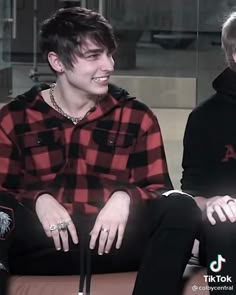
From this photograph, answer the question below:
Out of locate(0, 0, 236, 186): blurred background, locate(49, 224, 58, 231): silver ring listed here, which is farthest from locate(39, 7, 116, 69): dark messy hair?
locate(0, 0, 236, 186): blurred background

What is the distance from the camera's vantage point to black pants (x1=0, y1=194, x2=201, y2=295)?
2.28 m

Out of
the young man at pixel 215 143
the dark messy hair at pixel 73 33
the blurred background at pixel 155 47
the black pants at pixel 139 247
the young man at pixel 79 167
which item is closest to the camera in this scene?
the black pants at pixel 139 247

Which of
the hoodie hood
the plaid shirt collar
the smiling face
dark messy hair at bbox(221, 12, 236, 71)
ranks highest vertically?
dark messy hair at bbox(221, 12, 236, 71)

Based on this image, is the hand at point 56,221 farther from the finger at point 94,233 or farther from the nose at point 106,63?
the nose at point 106,63

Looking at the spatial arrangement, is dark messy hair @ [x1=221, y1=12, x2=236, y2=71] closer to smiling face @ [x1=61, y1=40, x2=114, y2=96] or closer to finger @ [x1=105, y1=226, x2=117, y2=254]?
smiling face @ [x1=61, y1=40, x2=114, y2=96]

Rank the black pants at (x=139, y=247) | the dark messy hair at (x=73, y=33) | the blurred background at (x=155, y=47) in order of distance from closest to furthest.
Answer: the black pants at (x=139, y=247)
the dark messy hair at (x=73, y=33)
the blurred background at (x=155, y=47)

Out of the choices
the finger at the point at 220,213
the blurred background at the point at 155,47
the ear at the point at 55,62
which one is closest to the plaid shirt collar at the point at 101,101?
the ear at the point at 55,62

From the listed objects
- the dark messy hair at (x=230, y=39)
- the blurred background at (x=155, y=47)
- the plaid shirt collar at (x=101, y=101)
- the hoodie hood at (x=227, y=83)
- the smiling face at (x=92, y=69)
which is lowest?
the blurred background at (x=155, y=47)

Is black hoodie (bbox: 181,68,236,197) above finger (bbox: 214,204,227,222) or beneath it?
above

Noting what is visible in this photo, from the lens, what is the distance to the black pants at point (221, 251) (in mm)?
2301

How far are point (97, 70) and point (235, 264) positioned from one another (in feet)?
2.36

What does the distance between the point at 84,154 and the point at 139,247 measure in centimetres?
35

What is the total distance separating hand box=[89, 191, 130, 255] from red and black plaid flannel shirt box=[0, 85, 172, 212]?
0.15 meters

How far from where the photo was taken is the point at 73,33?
249 centimetres
